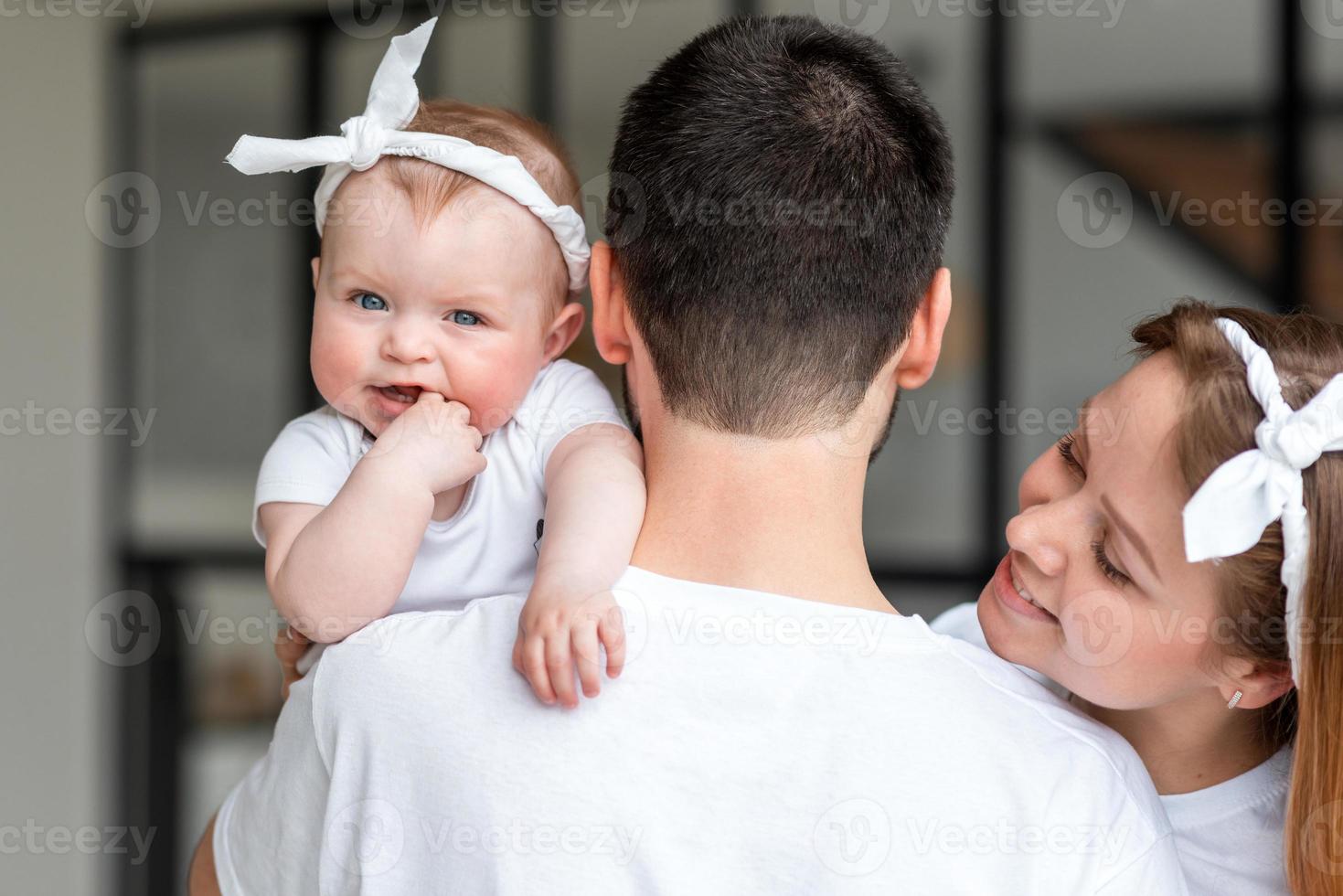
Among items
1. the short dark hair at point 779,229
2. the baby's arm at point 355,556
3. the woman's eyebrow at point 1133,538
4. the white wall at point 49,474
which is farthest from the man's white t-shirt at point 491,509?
the white wall at point 49,474

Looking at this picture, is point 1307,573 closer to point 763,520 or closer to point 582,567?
point 763,520

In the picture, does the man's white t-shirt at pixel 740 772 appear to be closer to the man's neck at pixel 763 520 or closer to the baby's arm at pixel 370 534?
the man's neck at pixel 763 520

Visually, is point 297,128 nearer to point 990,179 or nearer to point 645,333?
point 990,179

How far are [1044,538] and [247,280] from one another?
137 inches

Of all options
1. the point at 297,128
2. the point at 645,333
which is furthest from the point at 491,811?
the point at 297,128

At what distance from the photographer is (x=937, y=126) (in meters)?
1.01

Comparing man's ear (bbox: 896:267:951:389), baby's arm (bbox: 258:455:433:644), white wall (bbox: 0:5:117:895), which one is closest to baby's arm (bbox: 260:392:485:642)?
baby's arm (bbox: 258:455:433:644)

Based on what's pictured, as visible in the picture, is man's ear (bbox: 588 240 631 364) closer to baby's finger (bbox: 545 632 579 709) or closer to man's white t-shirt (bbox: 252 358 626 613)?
man's white t-shirt (bbox: 252 358 626 613)

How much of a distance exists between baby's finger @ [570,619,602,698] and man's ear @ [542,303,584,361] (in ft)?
1.50

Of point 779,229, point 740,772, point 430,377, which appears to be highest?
point 779,229

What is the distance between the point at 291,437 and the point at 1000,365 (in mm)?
2179

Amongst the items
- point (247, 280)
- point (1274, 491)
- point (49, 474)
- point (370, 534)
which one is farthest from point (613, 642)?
point (49, 474)

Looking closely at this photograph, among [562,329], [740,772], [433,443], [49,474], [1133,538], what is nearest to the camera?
[740,772]

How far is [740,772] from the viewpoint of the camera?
0.83m
